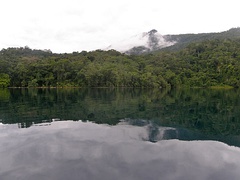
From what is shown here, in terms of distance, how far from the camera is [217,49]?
138 meters

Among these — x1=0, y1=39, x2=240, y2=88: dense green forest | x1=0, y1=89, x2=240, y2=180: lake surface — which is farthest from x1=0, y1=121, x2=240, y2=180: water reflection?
x1=0, y1=39, x2=240, y2=88: dense green forest

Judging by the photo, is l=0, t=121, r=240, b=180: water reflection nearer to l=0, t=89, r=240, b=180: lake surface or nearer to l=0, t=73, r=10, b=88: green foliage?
l=0, t=89, r=240, b=180: lake surface

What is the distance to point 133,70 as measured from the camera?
119312 mm

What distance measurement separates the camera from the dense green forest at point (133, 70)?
332ft

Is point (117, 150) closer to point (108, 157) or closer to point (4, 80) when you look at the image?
point (108, 157)

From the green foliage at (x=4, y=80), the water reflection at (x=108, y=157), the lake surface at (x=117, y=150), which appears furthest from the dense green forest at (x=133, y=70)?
the water reflection at (x=108, y=157)

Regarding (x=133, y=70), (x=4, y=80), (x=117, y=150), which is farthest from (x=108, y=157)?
(x=133, y=70)

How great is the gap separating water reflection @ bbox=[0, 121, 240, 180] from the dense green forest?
9026 centimetres

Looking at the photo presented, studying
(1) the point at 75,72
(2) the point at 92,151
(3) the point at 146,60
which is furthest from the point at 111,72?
(2) the point at 92,151

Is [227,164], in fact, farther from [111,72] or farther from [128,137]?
[111,72]

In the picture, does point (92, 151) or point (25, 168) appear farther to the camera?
point (92, 151)

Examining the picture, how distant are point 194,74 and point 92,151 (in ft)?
389

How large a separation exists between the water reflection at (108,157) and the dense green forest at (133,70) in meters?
90.3

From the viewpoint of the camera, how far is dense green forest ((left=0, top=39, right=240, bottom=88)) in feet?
332
